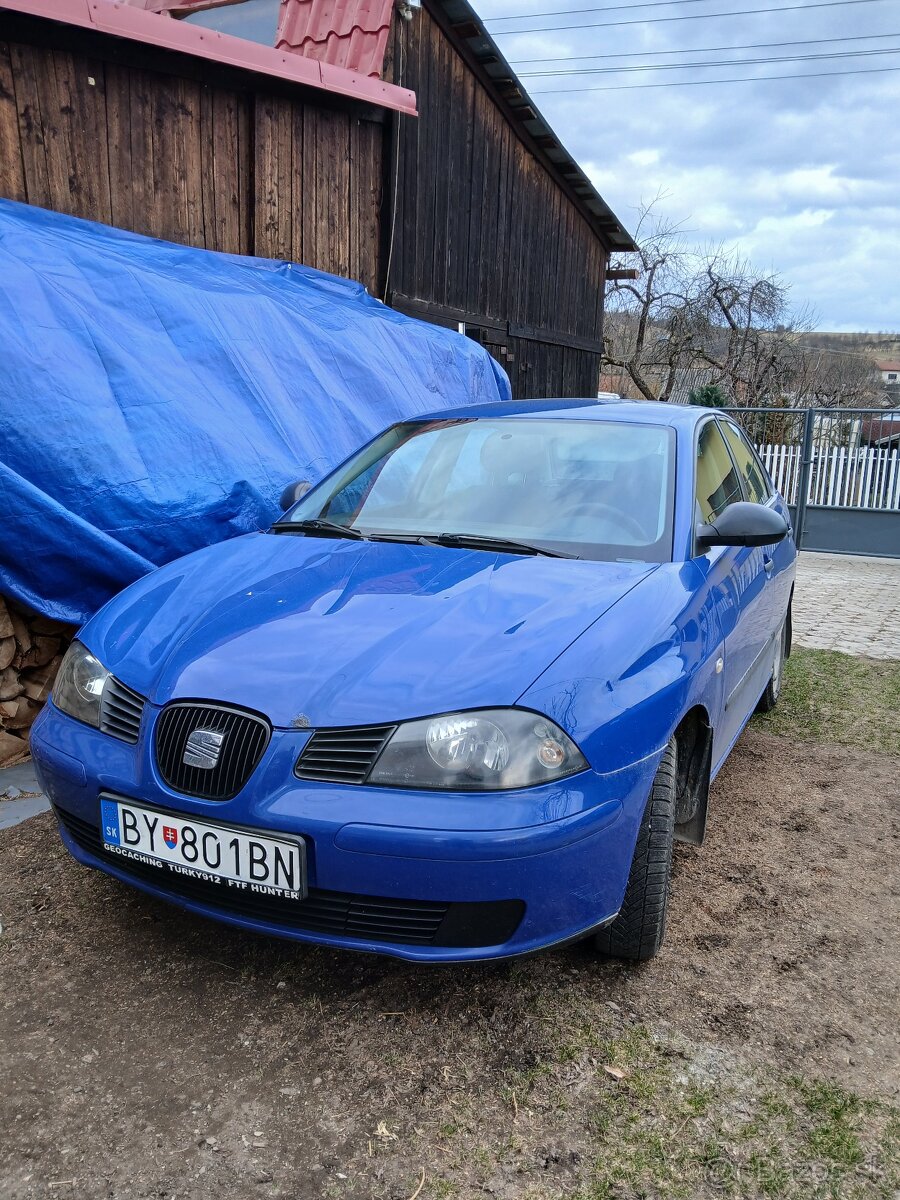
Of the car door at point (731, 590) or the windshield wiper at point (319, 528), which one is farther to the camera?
the windshield wiper at point (319, 528)

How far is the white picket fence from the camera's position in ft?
38.2

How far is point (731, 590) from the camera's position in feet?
10.1

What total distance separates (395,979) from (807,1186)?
1.09 metres

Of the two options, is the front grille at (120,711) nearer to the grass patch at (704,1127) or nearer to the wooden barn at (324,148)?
the grass patch at (704,1127)

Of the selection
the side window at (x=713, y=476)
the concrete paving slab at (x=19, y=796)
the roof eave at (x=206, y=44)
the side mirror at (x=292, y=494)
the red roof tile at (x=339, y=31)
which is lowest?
the concrete paving slab at (x=19, y=796)

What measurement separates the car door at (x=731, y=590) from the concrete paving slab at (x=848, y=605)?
126 inches

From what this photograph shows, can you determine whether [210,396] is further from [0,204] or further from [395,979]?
[395,979]

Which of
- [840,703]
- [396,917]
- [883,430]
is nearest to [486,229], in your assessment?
[883,430]

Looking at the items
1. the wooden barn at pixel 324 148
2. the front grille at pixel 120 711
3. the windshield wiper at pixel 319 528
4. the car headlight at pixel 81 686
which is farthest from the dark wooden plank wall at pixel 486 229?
the front grille at pixel 120 711

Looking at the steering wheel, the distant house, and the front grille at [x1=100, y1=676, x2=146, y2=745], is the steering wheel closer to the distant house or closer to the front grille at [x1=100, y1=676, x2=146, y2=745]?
the front grille at [x1=100, y1=676, x2=146, y2=745]

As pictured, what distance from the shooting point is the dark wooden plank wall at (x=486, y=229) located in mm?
8852

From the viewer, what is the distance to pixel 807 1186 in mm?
1793

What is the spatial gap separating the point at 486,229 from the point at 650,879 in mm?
9658

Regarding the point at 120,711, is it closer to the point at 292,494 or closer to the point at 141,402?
the point at 292,494
